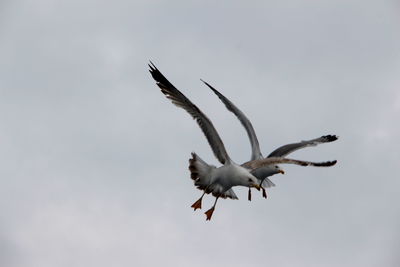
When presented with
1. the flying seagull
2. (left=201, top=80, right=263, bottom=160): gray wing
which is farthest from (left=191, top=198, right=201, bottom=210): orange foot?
(left=201, top=80, right=263, bottom=160): gray wing

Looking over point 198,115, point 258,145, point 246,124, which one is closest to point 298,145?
point 258,145

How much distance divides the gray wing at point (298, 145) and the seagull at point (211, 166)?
4.29m

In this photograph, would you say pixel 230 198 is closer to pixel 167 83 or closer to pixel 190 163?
pixel 190 163

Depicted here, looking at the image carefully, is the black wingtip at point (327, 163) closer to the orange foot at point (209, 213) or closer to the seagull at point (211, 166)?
the seagull at point (211, 166)

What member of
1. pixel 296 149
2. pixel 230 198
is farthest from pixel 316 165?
pixel 296 149

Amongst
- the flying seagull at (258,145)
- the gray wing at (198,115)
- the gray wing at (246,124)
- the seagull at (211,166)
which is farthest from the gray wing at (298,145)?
the gray wing at (198,115)

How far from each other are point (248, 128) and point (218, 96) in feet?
7.19

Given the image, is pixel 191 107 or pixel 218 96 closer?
pixel 191 107

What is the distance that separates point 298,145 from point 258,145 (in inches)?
62.9

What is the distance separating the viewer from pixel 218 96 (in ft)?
95.4

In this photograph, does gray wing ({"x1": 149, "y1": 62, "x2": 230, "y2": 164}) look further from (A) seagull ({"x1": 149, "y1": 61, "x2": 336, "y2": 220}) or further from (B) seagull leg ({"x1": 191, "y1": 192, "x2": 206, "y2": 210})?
(B) seagull leg ({"x1": 191, "y1": 192, "x2": 206, "y2": 210})

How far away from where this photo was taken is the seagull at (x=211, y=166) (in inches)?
835

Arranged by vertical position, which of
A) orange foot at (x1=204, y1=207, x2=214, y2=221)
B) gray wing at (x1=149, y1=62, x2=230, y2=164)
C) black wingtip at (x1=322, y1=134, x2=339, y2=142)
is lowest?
orange foot at (x1=204, y1=207, x2=214, y2=221)

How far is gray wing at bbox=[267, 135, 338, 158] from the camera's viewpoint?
87.8 feet
